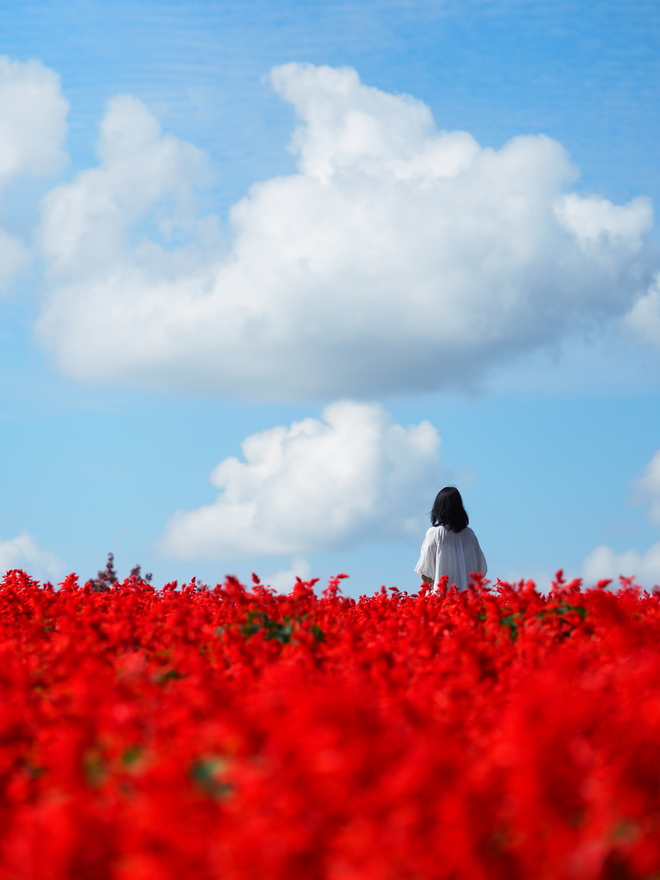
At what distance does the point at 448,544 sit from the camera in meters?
10.1

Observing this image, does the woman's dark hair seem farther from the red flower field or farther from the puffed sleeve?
the red flower field

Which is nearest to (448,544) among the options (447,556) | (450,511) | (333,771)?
(447,556)

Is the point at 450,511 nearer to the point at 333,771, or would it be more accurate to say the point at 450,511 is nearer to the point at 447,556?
the point at 447,556

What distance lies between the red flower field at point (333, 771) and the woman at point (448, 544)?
5412 mm

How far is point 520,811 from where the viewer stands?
2420 millimetres

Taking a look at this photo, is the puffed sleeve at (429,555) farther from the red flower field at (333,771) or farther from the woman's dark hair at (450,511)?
the red flower field at (333,771)

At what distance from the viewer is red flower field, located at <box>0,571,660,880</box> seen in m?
2.35

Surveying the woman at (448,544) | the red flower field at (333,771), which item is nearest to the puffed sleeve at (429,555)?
the woman at (448,544)

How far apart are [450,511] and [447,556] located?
1.56ft

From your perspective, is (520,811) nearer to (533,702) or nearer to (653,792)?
(533,702)

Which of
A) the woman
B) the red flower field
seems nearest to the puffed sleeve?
the woman

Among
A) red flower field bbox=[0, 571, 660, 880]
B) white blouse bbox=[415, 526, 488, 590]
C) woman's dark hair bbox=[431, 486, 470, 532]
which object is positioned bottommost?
red flower field bbox=[0, 571, 660, 880]

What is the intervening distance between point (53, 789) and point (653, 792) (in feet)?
6.27

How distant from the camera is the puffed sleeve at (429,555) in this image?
1009 cm
